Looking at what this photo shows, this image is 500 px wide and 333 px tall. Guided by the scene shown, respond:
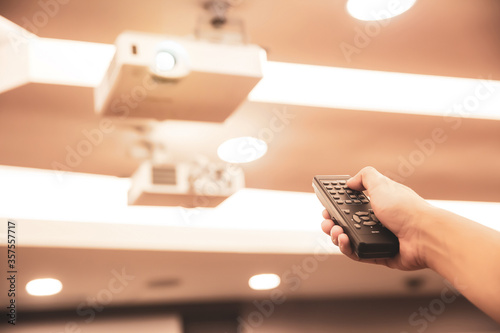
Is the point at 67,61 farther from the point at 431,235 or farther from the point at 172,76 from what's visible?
the point at 431,235

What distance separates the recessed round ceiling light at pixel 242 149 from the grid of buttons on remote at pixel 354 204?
128 cm

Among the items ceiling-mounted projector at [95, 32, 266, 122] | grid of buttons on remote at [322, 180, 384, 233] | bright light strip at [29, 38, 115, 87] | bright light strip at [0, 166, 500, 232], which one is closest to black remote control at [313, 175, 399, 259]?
grid of buttons on remote at [322, 180, 384, 233]

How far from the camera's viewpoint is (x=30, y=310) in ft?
13.4

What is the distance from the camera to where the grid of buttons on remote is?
1120mm

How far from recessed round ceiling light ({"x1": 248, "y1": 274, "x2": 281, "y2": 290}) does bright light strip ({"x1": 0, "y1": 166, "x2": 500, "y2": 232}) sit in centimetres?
64

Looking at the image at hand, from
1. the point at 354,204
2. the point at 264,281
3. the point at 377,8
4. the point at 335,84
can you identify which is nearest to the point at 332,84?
the point at 335,84

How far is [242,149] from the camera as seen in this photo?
102 inches

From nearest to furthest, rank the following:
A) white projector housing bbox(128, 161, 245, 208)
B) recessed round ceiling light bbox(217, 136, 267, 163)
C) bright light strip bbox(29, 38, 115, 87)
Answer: bright light strip bbox(29, 38, 115, 87) < white projector housing bbox(128, 161, 245, 208) < recessed round ceiling light bbox(217, 136, 267, 163)

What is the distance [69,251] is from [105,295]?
103 cm

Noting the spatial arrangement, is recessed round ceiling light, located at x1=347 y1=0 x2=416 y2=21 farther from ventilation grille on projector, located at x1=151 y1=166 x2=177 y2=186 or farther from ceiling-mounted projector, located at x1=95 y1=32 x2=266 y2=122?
ventilation grille on projector, located at x1=151 y1=166 x2=177 y2=186

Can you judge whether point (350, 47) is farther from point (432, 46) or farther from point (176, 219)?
point (176, 219)

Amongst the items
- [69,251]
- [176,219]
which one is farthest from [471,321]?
[69,251]

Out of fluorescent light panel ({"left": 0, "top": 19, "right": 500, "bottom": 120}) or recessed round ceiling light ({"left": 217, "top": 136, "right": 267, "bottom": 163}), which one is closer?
fluorescent light panel ({"left": 0, "top": 19, "right": 500, "bottom": 120})

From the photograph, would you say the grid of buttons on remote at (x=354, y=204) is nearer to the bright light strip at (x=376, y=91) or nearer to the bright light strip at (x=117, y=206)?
the bright light strip at (x=376, y=91)
